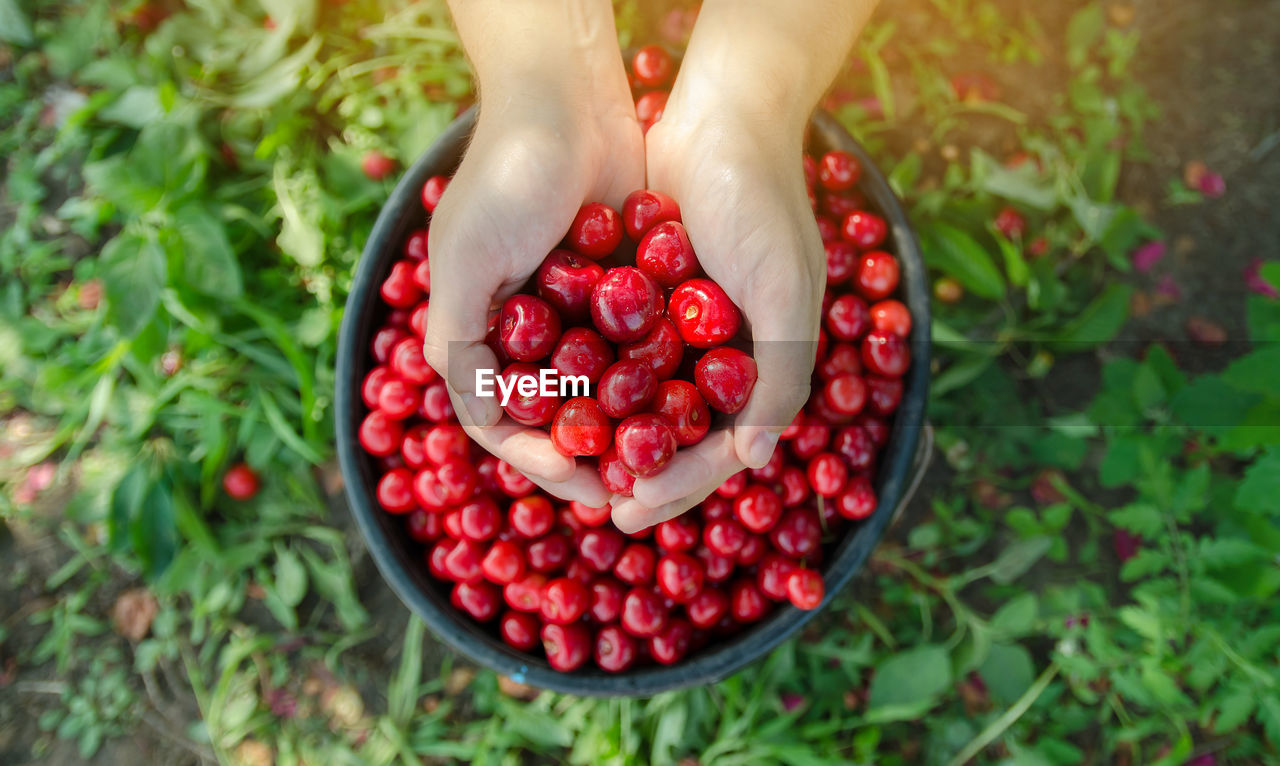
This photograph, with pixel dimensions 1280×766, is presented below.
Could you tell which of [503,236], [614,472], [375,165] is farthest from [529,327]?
[375,165]

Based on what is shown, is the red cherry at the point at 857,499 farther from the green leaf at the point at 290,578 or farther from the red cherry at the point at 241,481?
the red cherry at the point at 241,481

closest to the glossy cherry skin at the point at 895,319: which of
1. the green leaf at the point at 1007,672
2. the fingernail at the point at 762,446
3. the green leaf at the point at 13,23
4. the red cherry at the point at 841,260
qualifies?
the red cherry at the point at 841,260

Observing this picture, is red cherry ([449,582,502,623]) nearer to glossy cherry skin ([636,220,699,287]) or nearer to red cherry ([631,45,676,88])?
glossy cherry skin ([636,220,699,287])

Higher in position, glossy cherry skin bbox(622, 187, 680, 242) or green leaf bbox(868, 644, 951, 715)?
glossy cherry skin bbox(622, 187, 680, 242)

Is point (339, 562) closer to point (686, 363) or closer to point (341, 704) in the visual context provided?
point (341, 704)

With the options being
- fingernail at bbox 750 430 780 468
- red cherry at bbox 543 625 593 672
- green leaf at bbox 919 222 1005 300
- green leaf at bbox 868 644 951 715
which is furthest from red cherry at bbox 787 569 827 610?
→ green leaf at bbox 919 222 1005 300

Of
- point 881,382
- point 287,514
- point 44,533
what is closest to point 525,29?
point 881,382

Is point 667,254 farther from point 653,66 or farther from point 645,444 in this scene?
point 653,66
